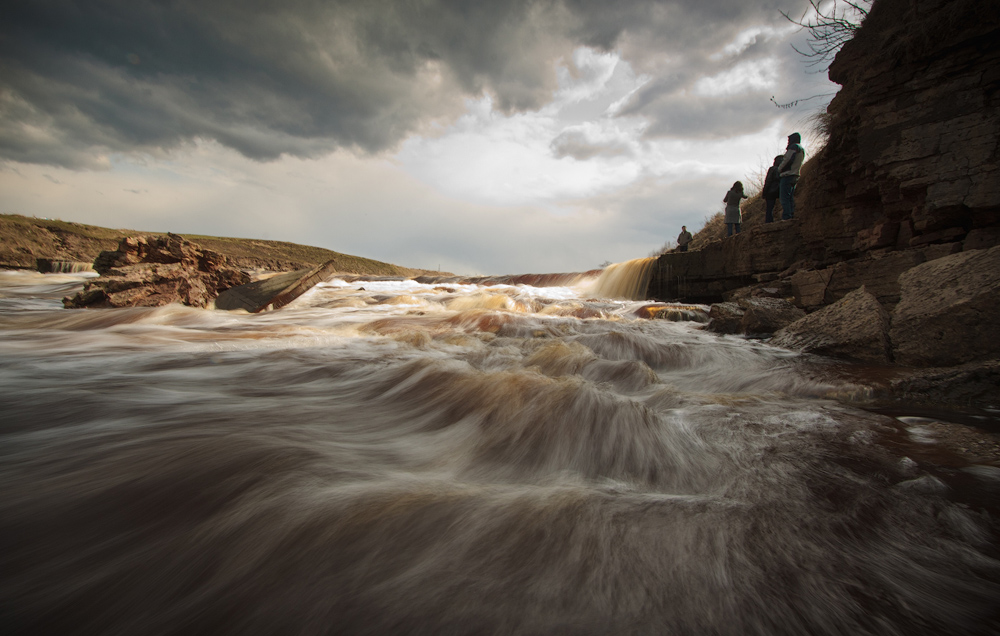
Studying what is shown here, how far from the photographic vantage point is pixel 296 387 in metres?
2.79

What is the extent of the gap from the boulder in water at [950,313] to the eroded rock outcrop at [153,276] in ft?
30.3

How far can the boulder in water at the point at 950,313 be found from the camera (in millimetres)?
2697

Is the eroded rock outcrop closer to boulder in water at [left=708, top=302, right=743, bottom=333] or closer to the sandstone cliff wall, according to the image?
boulder in water at [left=708, top=302, right=743, bottom=333]

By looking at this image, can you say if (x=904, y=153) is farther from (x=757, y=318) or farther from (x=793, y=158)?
(x=793, y=158)

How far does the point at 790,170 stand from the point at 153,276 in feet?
41.9

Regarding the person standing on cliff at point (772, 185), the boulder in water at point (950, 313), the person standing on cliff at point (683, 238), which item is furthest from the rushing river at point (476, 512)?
the person standing on cliff at point (683, 238)

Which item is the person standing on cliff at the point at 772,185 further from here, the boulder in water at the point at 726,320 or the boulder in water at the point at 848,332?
the boulder in water at the point at 848,332

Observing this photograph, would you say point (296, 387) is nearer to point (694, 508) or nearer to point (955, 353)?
point (694, 508)

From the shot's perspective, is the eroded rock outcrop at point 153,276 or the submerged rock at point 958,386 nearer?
the submerged rock at point 958,386

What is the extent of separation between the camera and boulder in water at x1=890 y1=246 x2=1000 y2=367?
2697mm

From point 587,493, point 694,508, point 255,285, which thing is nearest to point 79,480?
point 587,493

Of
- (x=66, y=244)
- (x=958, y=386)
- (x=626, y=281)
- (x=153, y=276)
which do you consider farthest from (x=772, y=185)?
(x=66, y=244)

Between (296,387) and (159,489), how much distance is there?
1631 mm

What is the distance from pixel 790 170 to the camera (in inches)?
335
